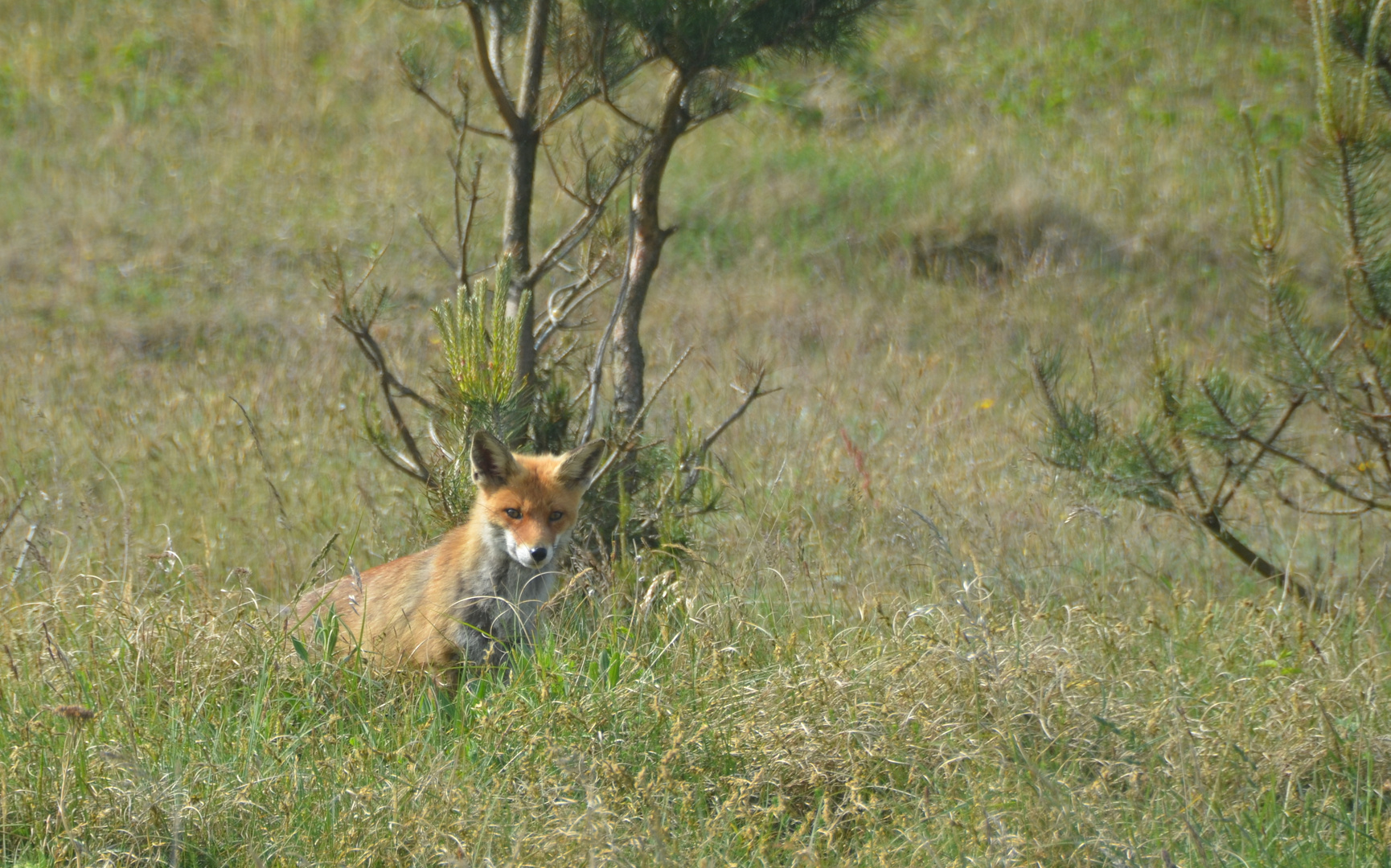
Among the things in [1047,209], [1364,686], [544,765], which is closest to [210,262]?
[1047,209]

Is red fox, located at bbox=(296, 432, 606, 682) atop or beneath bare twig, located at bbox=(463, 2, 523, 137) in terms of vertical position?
beneath

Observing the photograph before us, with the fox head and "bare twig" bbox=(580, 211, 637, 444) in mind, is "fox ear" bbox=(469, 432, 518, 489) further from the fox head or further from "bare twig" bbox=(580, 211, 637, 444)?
"bare twig" bbox=(580, 211, 637, 444)

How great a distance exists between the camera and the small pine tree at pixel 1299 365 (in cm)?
446

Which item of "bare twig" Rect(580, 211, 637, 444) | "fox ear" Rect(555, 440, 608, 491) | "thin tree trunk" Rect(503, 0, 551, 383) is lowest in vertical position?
"fox ear" Rect(555, 440, 608, 491)

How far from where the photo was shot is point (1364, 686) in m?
4.09

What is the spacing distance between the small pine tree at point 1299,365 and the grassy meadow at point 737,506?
231 millimetres

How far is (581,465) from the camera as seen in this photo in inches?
193

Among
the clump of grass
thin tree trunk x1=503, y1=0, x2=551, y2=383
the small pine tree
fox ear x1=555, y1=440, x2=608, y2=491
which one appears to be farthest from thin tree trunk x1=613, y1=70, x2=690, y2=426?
the small pine tree

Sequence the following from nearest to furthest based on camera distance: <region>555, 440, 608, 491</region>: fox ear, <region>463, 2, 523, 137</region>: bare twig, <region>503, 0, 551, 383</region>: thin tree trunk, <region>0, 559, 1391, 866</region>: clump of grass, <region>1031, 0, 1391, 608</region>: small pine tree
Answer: <region>0, 559, 1391, 866</region>: clump of grass < <region>1031, 0, 1391, 608</region>: small pine tree < <region>555, 440, 608, 491</region>: fox ear < <region>463, 2, 523, 137</region>: bare twig < <region>503, 0, 551, 383</region>: thin tree trunk

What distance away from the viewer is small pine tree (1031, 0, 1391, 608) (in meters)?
4.46

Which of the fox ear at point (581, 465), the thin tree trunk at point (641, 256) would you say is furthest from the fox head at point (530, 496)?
the thin tree trunk at point (641, 256)

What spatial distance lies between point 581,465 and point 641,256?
126 centimetres

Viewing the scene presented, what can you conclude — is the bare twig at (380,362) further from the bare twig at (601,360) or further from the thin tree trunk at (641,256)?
the thin tree trunk at (641,256)

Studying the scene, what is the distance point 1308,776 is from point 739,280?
29.1ft
